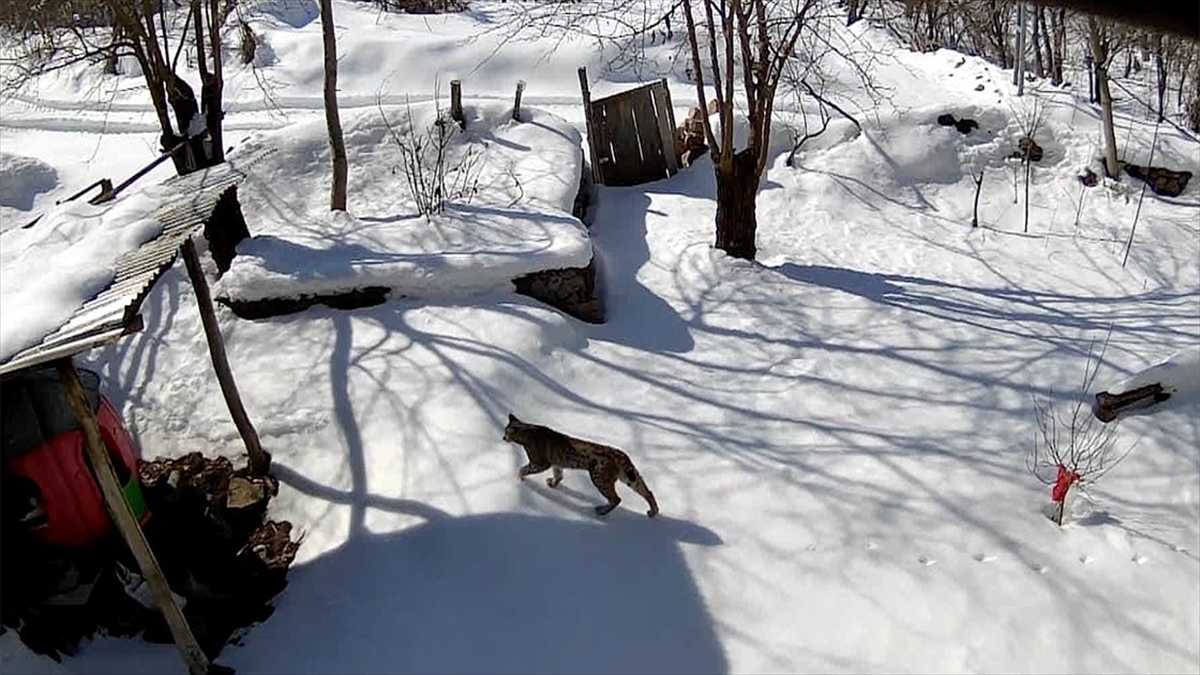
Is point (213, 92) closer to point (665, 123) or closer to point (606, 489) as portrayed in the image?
point (606, 489)

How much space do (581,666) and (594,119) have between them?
8.08 m

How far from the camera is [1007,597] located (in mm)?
4250

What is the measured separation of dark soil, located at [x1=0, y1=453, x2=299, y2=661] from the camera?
141 inches

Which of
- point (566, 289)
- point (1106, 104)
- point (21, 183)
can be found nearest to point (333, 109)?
point (566, 289)

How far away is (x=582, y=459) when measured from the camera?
462 centimetres

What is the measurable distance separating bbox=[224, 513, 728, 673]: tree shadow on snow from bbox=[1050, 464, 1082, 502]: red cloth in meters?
1.83

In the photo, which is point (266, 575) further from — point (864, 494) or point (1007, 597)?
point (1007, 597)

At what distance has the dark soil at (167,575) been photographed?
3574 mm

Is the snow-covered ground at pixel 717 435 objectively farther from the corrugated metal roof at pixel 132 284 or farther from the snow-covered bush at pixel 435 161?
the corrugated metal roof at pixel 132 284

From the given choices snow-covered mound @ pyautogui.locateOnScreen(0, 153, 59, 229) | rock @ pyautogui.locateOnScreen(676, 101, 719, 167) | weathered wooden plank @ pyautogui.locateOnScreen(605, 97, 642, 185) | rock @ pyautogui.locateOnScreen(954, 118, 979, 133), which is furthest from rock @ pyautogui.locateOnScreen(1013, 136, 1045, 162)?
snow-covered mound @ pyautogui.locateOnScreen(0, 153, 59, 229)

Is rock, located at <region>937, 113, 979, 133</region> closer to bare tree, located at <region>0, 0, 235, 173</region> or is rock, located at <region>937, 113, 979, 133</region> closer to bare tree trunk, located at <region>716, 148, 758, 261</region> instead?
bare tree trunk, located at <region>716, 148, 758, 261</region>

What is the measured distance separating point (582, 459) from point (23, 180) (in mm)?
9846

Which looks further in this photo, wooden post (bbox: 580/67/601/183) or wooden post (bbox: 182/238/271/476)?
wooden post (bbox: 580/67/601/183)

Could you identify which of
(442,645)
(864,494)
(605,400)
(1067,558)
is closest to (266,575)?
(442,645)
